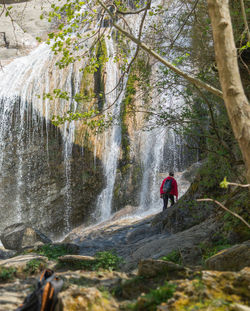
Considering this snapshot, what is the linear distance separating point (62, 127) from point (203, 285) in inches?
609

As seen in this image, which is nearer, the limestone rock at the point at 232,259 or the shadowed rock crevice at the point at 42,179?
the limestone rock at the point at 232,259

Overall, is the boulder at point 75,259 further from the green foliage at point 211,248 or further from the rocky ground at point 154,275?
the green foliage at point 211,248

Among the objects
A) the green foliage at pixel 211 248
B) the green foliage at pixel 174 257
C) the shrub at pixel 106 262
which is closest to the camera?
the green foliage at pixel 211 248

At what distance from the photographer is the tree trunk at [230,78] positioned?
9.35 ft

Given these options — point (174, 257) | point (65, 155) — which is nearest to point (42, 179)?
point (65, 155)

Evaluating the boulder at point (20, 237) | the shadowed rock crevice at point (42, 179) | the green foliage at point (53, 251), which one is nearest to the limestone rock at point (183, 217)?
the green foliage at point (53, 251)

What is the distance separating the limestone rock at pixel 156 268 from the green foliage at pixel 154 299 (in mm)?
683

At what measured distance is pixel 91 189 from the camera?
59.0ft

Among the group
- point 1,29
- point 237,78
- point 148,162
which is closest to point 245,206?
point 237,78

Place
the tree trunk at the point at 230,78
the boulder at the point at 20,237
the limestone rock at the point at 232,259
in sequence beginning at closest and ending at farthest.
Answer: the tree trunk at the point at 230,78 < the limestone rock at the point at 232,259 < the boulder at the point at 20,237

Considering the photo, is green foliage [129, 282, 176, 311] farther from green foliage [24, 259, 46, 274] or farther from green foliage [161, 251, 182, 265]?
green foliage [24, 259, 46, 274]

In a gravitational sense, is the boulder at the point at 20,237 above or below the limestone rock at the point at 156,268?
below

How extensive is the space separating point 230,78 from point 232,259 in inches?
86.6

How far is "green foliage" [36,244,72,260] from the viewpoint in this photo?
7.55 m
